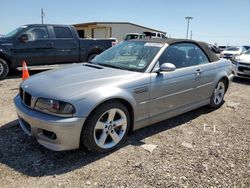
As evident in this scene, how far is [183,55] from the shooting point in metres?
4.66

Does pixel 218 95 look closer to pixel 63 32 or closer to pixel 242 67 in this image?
pixel 242 67

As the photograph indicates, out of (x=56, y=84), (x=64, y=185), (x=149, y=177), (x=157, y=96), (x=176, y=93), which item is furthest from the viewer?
(x=176, y=93)

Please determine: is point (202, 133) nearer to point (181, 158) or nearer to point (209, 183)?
point (181, 158)

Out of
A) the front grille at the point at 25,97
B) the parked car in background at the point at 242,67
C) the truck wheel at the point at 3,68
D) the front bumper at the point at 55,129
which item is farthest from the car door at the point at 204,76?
the truck wheel at the point at 3,68

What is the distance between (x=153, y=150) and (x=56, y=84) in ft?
5.34

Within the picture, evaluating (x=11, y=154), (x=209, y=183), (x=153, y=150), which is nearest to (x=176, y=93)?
(x=153, y=150)

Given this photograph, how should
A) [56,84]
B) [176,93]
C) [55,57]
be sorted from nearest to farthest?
[56,84], [176,93], [55,57]

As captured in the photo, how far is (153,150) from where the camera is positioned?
368 cm

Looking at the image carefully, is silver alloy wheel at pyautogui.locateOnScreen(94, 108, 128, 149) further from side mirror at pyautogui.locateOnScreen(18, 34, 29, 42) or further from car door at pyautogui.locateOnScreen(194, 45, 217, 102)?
side mirror at pyautogui.locateOnScreen(18, 34, 29, 42)

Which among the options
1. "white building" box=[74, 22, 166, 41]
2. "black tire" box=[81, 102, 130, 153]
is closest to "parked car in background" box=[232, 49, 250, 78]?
"black tire" box=[81, 102, 130, 153]

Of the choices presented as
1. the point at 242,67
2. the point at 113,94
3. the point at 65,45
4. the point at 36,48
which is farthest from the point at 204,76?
the point at 36,48

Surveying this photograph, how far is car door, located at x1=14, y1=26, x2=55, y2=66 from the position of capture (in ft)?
28.0

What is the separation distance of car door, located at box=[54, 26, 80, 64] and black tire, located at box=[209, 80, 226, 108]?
581 cm

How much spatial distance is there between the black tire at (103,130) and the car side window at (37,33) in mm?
6359
